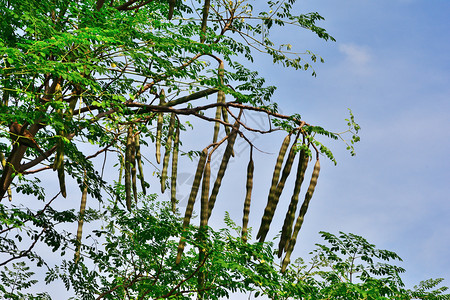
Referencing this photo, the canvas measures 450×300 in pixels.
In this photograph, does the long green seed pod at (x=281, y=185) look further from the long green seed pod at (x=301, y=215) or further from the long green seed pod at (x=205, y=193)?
the long green seed pod at (x=205, y=193)

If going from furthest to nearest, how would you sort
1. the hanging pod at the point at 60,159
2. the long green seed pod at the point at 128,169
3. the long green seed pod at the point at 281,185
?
the long green seed pod at the point at 128,169, the hanging pod at the point at 60,159, the long green seed pod at the point at 281,185

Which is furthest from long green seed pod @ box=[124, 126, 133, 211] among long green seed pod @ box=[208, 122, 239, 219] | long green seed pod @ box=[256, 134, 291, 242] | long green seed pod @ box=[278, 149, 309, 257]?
long green seed pod @ box=[278, 149, 309, 257]

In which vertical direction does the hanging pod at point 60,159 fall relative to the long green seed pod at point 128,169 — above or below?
below

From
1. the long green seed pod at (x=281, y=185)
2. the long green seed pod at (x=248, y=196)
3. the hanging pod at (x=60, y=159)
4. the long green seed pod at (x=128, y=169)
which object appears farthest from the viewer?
the long green seed pod at (x=128, y=169)

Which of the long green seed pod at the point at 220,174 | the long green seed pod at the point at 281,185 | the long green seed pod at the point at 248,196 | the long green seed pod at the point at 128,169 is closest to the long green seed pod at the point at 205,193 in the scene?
the long green seed pod at the point at 220,174

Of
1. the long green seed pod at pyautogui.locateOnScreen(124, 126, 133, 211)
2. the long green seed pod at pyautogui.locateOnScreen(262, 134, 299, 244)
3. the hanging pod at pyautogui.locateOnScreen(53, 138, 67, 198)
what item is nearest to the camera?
the long green seed pod at pyautogui.locateOnScreen(262, 134, 299, 244)

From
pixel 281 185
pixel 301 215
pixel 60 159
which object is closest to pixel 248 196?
pixel 281 185

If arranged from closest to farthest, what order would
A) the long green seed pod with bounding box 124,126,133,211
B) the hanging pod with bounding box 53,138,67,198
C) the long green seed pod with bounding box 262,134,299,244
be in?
1. the long green seed pod with bounding box 262,134,299,244
2. the hanging pod with bounding box 53,138,67,198
3. the long green seed pod with bounding box 124,126,133,211

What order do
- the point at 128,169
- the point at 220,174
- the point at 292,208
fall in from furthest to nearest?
the point at 128,169, the point at 220,174, the point at 292,208

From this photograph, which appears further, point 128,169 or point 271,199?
point 128,169

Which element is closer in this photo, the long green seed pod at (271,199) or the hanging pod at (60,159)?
the long green seed pod at (271,199)

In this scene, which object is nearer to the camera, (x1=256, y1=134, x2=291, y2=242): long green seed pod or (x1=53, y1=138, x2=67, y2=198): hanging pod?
(x1=256, y1=134, x2=291, y2=242): long green seed pod

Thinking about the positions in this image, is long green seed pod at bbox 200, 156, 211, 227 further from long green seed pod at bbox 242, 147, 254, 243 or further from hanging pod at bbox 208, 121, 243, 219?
long green seed pod at bbox 242, 147, 254, 243

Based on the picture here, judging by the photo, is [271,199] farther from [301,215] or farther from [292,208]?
[301,215]
